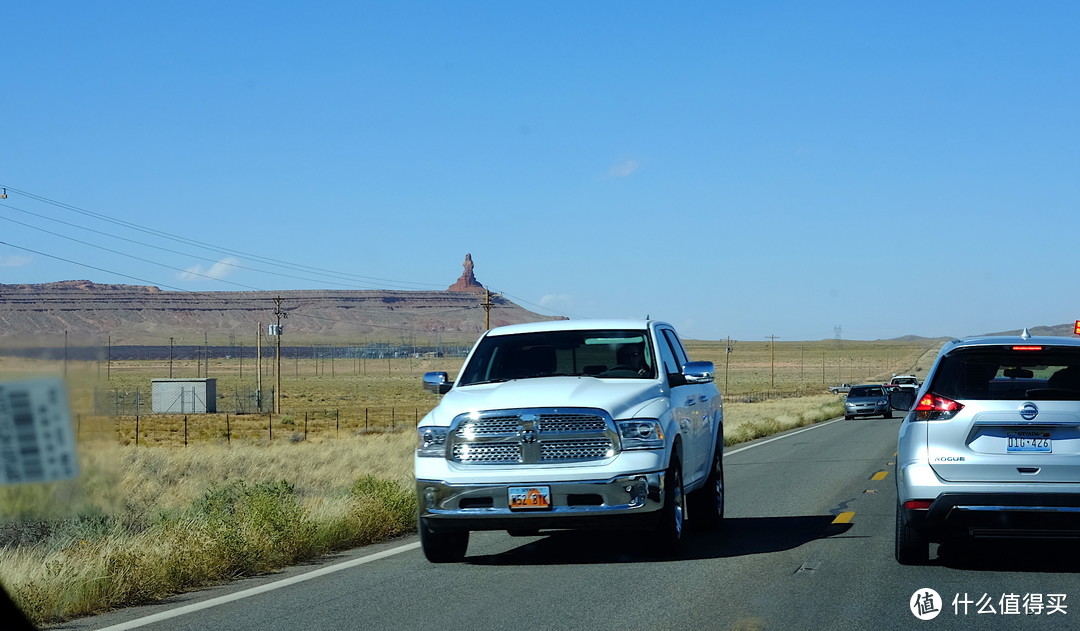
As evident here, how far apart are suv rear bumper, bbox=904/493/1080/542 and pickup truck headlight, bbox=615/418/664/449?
2025 mm

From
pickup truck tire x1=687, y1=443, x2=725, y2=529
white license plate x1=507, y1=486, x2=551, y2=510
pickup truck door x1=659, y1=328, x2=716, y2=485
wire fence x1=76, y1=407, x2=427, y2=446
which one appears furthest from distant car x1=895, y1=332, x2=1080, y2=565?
wire fence x1=76, y1=407, x2=427, y2=446

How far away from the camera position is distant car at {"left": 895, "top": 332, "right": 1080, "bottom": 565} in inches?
343

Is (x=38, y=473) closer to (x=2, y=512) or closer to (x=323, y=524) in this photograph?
(x=2, y=512)

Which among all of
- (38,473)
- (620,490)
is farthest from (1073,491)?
(38,473)

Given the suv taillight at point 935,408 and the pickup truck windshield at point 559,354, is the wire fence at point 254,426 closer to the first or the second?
the pickup truck windshield at point 559,354

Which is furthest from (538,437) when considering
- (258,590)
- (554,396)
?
(258,590)

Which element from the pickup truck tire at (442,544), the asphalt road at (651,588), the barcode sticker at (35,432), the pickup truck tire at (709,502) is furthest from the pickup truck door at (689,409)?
the barcode sticker at (35,432)

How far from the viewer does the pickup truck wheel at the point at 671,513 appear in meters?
9.91

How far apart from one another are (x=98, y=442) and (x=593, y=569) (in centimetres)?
453

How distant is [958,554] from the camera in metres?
10.4

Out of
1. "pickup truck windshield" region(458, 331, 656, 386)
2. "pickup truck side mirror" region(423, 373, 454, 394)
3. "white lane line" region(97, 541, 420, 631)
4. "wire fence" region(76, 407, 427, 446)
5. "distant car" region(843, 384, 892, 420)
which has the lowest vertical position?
"wire fence" region(76, 407, 427, 446)

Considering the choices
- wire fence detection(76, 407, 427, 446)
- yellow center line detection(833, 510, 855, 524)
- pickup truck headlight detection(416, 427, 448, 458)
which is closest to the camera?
pickup truck headlight detection(416, 427, 448, 458)

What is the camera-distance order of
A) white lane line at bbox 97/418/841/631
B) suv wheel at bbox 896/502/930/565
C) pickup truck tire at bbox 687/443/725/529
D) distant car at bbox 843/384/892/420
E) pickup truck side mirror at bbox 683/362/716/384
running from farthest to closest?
distant car at bbox 843/384/892/420, pickup truck tire at bbox 687/443/725/529, pickup truck side mirror at bbox 683/362/716/384, suv wheel at bbox 896/502/930/565, white lane line at bbox 97/418/841/631

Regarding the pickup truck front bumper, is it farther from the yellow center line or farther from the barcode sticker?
the yellow center line
